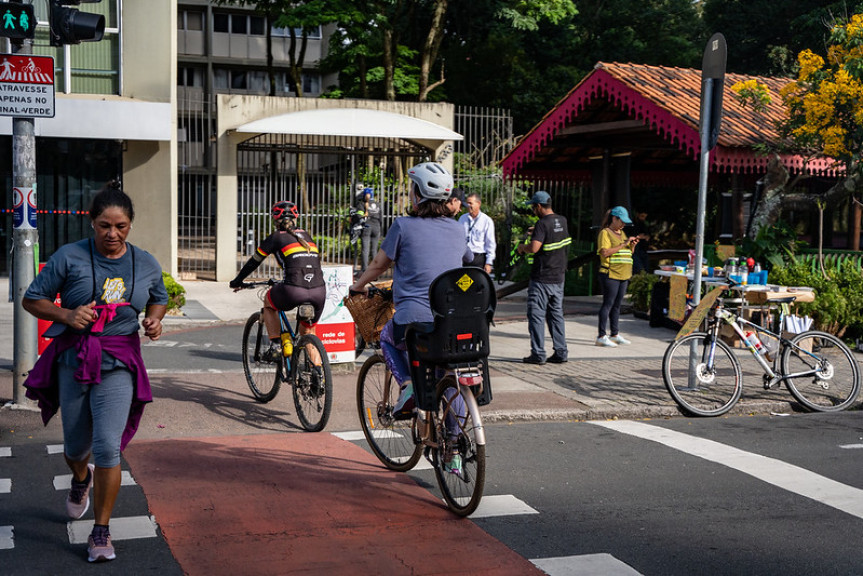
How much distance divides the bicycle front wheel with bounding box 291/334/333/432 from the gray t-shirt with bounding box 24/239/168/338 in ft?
8.15

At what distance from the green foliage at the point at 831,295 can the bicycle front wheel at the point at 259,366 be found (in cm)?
706

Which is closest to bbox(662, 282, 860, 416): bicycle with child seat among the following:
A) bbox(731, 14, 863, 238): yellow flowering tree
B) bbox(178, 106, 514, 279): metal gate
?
bbox(731, 14, 863, 238): yellow flowering tree

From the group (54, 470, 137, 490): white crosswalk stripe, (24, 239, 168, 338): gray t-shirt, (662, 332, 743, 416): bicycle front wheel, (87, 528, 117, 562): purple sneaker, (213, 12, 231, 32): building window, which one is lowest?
(54, 470, 137, 490): white crosswalk stripe

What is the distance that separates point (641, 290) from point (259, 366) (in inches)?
309

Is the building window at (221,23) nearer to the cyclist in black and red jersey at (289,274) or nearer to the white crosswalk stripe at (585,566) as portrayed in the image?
the cyclist in black and red jersey at (289,274)

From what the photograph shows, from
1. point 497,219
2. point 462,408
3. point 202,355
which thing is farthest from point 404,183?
point 462,408

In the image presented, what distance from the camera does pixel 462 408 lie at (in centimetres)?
544

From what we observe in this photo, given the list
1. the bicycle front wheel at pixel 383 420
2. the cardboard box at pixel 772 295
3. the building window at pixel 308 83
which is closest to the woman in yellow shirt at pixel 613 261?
the cardboard box at pixel 772 295

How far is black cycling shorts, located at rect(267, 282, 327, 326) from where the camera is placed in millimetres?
7992

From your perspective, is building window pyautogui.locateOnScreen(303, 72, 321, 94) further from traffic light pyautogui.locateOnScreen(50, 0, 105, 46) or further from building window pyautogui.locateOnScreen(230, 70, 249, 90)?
traffic light pyautogui.locateOnScreen(50, 0, 105, 46)

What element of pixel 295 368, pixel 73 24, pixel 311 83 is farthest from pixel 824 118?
pixel 311 83

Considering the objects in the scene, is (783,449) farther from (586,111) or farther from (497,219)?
(497,219)

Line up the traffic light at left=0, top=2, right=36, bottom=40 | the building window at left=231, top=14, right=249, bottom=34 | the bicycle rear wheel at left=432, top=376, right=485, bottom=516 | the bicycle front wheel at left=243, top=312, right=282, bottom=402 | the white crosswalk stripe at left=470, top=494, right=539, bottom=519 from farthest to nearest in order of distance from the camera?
the building window at left=231, top=14, right=249, bottom=34 < the bicycle front wheel at left=243, top=312, right=282, bottom=402 < the traffic light at left=0, top=2, right=36, bottom=40 < the white crosswalk stripe at left=470, top=494, right=539, bottom=519 < the bicycle rear wheel at left=432, top=376, right=485, bottom=516

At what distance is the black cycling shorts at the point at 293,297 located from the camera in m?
7.99
